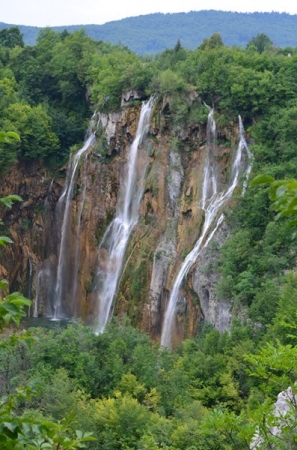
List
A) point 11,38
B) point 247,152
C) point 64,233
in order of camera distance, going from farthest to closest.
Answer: point 11,38 < point 64,233 < point 247,152

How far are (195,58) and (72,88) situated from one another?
30.7ft

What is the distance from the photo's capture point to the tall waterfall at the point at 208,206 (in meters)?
30.9

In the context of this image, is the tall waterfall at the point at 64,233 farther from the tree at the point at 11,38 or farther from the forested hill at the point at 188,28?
the forested hill at the point at 188,28

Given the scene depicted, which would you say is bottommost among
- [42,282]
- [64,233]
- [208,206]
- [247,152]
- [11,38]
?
[42,282]

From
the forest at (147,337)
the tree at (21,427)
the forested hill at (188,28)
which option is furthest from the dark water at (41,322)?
the forested hill at (188,28)

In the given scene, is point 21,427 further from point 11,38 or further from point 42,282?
point 11,38

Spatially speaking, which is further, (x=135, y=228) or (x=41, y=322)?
(x=41, y=322)

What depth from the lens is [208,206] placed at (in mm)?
32844

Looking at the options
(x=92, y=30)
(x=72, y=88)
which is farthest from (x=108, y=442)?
(x=92, y=30)

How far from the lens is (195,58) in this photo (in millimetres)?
39094

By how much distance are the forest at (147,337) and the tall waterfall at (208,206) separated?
667mm

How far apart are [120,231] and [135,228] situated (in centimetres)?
116

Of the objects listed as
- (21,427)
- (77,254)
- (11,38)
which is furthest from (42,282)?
(21,427)

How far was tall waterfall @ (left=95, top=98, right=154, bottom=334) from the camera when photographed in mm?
35719
